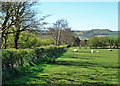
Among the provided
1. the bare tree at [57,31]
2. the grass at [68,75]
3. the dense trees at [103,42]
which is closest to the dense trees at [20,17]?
the grass at [68,75]

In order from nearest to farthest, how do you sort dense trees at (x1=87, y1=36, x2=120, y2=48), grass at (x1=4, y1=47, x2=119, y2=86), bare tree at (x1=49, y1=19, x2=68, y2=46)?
grass at (x1=4, y1=47, x2=119, y2=86) → bare tree at (x1=49, y1=19, x2=68, y2=46) → dense trees at (x1=87, y1=36, x2=120, y2=48)

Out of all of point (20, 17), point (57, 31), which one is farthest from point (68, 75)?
point (57, 31)

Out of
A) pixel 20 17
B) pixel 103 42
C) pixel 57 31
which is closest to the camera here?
pixel 20 17

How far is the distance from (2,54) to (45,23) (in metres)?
10.3

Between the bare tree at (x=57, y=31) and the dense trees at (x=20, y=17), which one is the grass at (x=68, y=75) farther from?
the bare tree at (x=57, y=31)

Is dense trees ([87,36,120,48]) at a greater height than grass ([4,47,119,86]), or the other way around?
grass ([4,47,119,86])

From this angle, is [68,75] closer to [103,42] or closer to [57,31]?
[57,31]

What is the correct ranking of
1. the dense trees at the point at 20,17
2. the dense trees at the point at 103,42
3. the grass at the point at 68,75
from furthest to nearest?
1. the dense trees at the point at 103,42
2. the dense trees at the point at 20,17
3. the grass at the point at 68,75

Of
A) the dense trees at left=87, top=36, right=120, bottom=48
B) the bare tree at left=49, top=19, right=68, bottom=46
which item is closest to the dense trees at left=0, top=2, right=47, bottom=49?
the bare tree at left=49, top=19, right=68, bottom=46

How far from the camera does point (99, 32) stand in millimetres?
145250

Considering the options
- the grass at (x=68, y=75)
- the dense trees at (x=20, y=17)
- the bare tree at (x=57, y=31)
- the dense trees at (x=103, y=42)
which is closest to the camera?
the grass at (x=68, y=75)

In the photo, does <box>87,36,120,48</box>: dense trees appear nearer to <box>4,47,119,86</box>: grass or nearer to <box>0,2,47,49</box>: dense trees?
<box>0,2,47,49</box>: dense trees

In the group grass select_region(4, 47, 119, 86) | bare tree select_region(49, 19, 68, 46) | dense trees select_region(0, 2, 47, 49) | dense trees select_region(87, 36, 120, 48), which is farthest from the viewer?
dense trees select_region(87, 36, 120, 48)

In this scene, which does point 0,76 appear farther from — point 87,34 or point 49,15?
point 87,34
